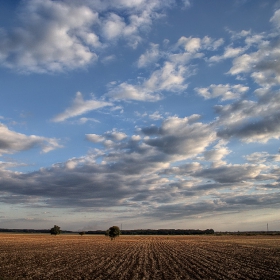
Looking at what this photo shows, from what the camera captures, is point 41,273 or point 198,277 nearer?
point 198,277

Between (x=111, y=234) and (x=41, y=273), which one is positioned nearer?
(x=41, y=273)

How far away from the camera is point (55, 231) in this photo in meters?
182

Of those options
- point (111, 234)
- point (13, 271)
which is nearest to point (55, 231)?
point (111, 234)

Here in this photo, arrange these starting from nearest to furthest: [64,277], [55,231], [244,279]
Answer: [244,279] → [64,277] → [55,231]

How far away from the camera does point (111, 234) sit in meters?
115

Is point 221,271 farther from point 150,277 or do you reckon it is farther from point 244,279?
point 150,277

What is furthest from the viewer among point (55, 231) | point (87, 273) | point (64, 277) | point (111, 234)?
point (55, 231)

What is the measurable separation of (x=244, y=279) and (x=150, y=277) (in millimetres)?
6856

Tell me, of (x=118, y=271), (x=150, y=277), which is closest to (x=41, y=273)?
(x=118, y=271)

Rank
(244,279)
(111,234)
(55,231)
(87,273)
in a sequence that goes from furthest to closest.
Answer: (55,231)
(111,234)
(87,273)
(244,279)

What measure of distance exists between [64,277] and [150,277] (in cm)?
666

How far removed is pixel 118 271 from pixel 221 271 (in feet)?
29.1

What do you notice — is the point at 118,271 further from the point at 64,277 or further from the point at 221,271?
the point at 221,271

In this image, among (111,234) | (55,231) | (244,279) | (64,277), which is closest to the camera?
(244,279)
